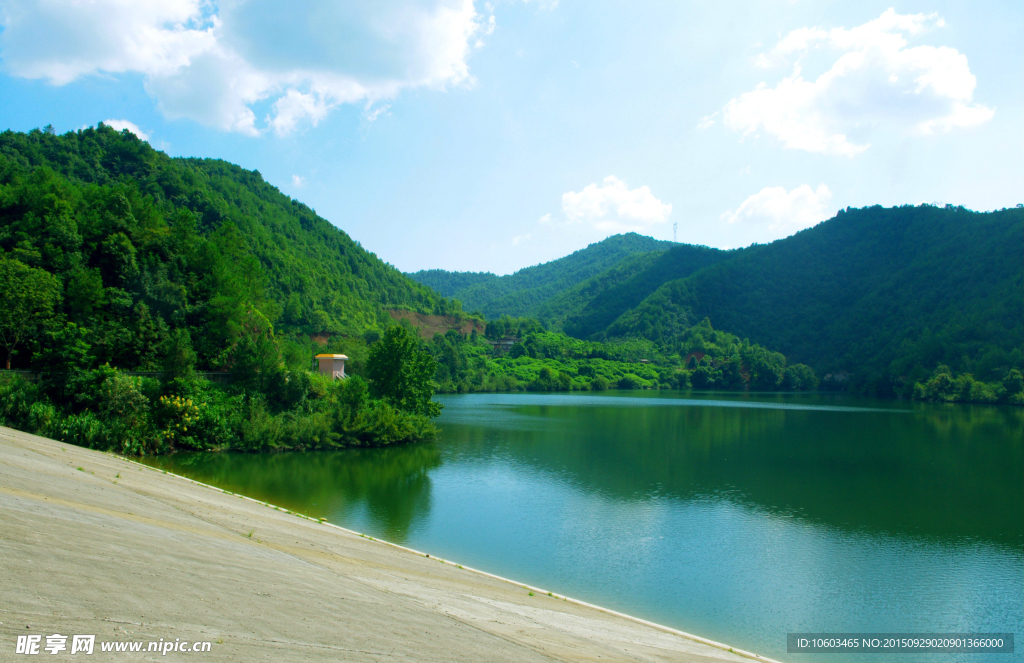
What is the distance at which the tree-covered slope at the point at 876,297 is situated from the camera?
8494cm

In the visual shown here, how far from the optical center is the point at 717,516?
22.8 m

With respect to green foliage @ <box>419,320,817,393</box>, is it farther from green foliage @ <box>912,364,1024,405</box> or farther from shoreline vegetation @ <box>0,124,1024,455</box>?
shoreline vegetation @ <box>0,124,1024,455</box>

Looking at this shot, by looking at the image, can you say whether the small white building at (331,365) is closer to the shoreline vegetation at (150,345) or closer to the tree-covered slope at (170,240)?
the shoreline vegetation at (150,345)

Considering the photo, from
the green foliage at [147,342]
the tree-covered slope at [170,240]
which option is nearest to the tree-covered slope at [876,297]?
the tree-covered slope at [170,240]

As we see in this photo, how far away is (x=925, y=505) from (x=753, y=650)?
1766 cm

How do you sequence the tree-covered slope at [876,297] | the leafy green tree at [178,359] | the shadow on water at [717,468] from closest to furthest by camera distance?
the shadow on water at [717,468] → the leafy green tree at [178,359] → the tree-covered slope at [876,297]

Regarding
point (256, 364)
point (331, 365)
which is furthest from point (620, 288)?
point (256, 364)

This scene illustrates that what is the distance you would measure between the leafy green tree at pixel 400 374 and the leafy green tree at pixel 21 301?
57.3 ft

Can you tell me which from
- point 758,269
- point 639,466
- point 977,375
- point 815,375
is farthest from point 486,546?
point 758,269

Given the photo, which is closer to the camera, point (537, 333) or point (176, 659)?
point (176, 659)

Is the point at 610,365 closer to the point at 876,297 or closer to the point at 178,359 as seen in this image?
the point at 876,297

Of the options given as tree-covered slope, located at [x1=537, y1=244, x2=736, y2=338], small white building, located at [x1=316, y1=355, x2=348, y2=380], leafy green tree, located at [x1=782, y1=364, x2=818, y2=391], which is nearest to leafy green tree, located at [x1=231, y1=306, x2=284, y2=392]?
small white building, located at [x1=316, y1=355, x2=348, y2=380]

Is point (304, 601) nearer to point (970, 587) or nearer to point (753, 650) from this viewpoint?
point (753, 650)

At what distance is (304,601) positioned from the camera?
8375mm
